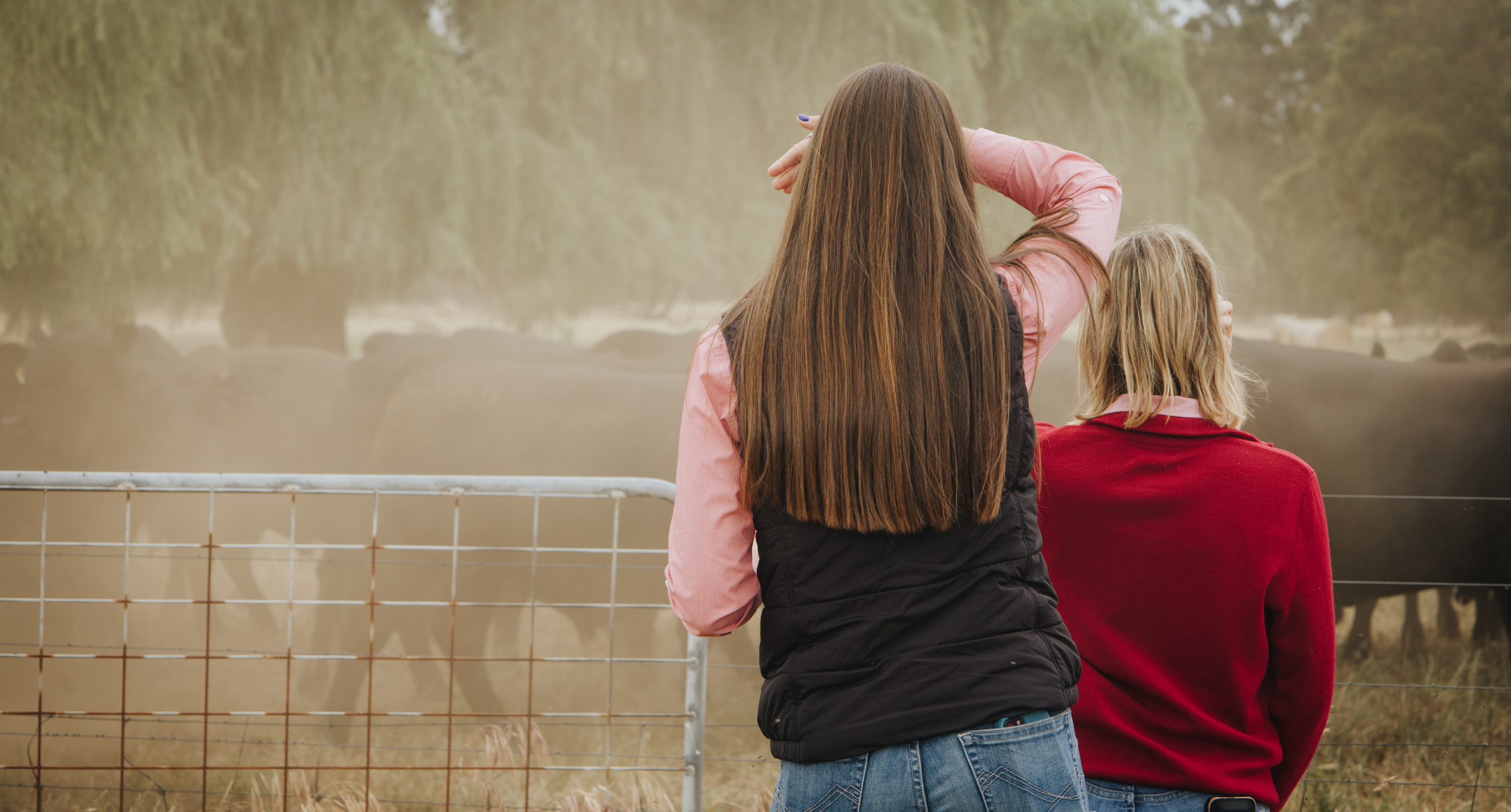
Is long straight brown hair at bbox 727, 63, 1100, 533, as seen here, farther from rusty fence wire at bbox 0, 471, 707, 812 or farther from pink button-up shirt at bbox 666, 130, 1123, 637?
rusty fence wire at bbox 0, 471, 707, 812

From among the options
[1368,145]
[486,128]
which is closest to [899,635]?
[486,128]

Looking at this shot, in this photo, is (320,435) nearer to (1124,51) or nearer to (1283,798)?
(1283,798)

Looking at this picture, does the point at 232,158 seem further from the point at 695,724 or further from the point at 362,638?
the point at 695,724

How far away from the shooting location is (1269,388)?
4570 mm

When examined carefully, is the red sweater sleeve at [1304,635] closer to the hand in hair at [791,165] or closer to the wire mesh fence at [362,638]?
the hand in hair at [791,165]

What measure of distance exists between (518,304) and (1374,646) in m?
4.59

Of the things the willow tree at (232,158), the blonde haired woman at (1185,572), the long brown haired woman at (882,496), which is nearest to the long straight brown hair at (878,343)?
the long brown haired woman at (882,496)

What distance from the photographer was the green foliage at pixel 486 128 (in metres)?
4.35

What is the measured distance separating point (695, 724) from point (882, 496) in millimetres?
1329

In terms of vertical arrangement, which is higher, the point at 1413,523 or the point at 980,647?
the point at 980,647

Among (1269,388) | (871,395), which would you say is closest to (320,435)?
(871,395)

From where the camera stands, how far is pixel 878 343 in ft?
2.97

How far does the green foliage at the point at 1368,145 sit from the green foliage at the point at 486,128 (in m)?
0.24

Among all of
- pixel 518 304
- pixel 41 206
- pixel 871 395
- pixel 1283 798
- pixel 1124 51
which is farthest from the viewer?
pixel 1124 51
